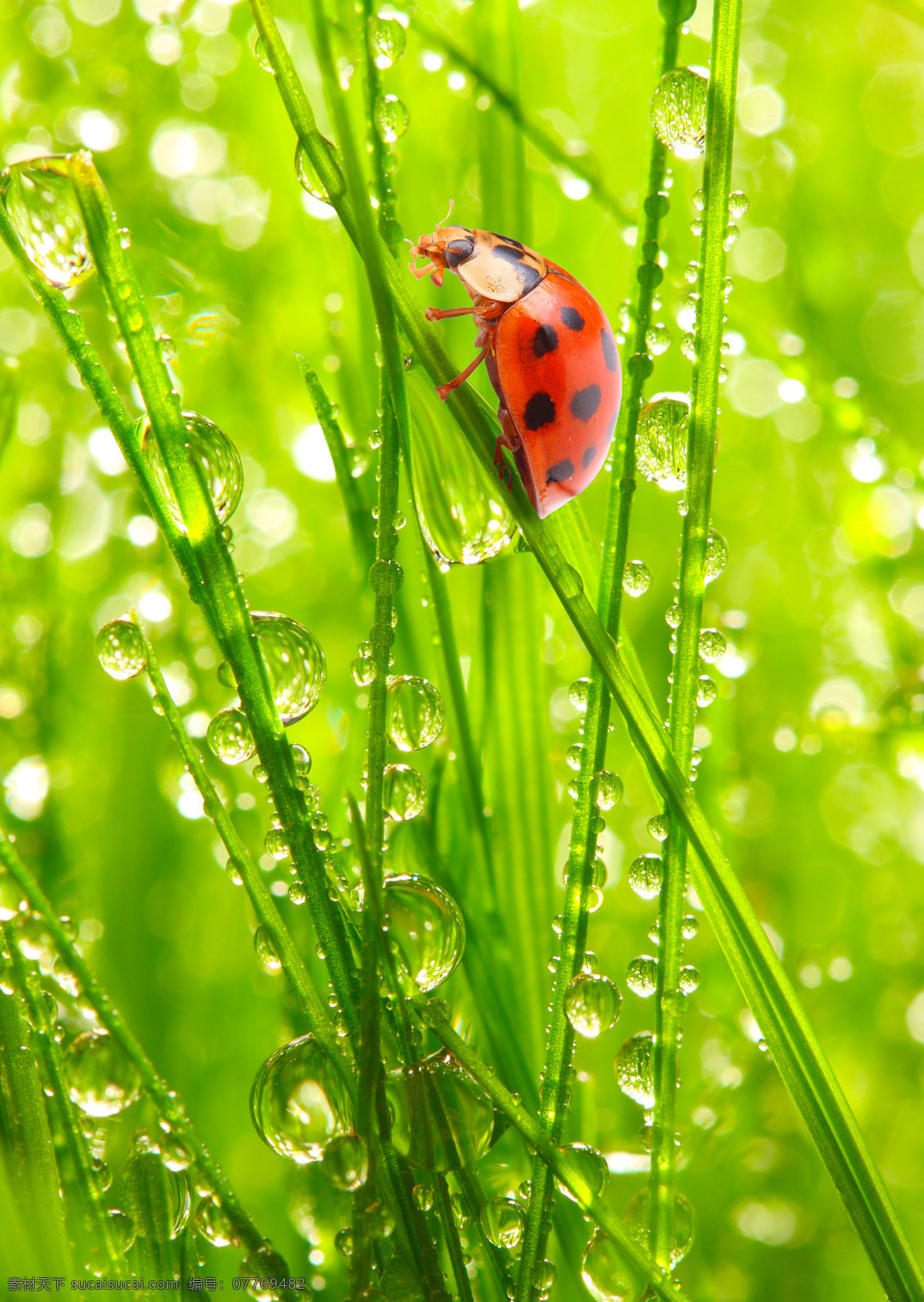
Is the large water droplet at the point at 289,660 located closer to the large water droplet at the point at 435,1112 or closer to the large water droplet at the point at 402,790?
the large water droplet at the point at 402,790

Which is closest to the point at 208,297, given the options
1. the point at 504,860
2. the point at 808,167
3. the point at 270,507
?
the point at 270,507

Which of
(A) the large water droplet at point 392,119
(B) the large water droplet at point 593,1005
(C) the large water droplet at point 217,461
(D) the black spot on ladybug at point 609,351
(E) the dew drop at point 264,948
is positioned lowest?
(B) the large water droplet at point 593,1005

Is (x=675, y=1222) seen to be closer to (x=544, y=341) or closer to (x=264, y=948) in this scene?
(x=264, y=948)

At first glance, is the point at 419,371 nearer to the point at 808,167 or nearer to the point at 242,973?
the point at 242,973

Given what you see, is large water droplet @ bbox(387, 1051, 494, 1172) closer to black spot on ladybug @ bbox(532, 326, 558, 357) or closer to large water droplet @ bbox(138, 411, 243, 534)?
large water droplet @ bbox(138, 411, 243, 534)

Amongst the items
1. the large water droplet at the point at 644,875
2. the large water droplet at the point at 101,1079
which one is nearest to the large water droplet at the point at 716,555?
the large water droplet at the point at 644,875

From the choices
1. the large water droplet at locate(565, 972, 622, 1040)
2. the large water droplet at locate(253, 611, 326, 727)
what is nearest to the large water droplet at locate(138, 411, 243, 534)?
the large water droplet at locate(253, 611, 326, 727)
